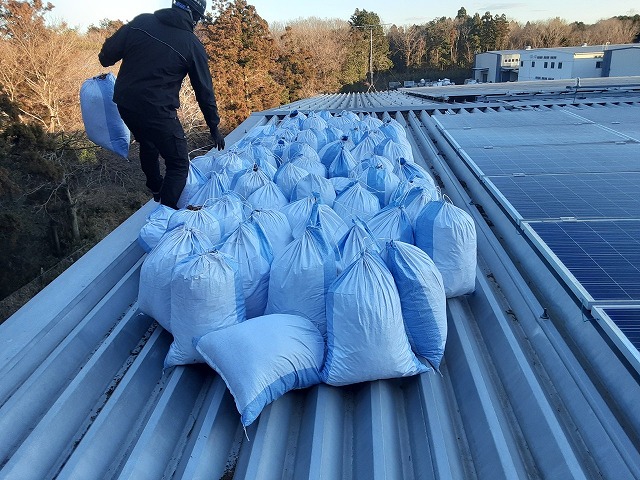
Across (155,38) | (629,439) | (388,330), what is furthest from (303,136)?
(629,439)

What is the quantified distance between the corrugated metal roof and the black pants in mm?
1514

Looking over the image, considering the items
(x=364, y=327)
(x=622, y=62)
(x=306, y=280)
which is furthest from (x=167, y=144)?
(x=622, y=62)

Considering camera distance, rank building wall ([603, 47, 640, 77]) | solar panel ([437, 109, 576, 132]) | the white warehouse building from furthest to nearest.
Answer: the white warehouse building
building wall ([603, 47, 640, 77])
solar panel ([437, 109, 576, 132])

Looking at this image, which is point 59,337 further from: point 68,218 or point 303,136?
point 68,218

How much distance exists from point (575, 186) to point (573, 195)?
262 millimetres

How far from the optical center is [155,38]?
3.72 meters

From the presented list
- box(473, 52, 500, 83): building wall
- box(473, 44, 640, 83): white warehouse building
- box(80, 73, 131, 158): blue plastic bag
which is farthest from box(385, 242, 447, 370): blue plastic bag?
box(473, 52, 500, 83): building wall

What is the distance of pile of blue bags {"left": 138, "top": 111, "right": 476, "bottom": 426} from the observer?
6.80ft

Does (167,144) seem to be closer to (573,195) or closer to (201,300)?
(201,300)

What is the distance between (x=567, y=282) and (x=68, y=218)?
1709cm

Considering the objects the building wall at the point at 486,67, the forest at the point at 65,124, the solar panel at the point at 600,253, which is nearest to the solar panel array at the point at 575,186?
the solar panel at the point at 600,253

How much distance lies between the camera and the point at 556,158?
16.0ft

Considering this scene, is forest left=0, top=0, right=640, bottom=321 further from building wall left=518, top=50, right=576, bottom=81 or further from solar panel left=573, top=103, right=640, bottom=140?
building wall left=518, top=50, right=576, bottom=81

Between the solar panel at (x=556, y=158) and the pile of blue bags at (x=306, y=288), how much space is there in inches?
63.1
